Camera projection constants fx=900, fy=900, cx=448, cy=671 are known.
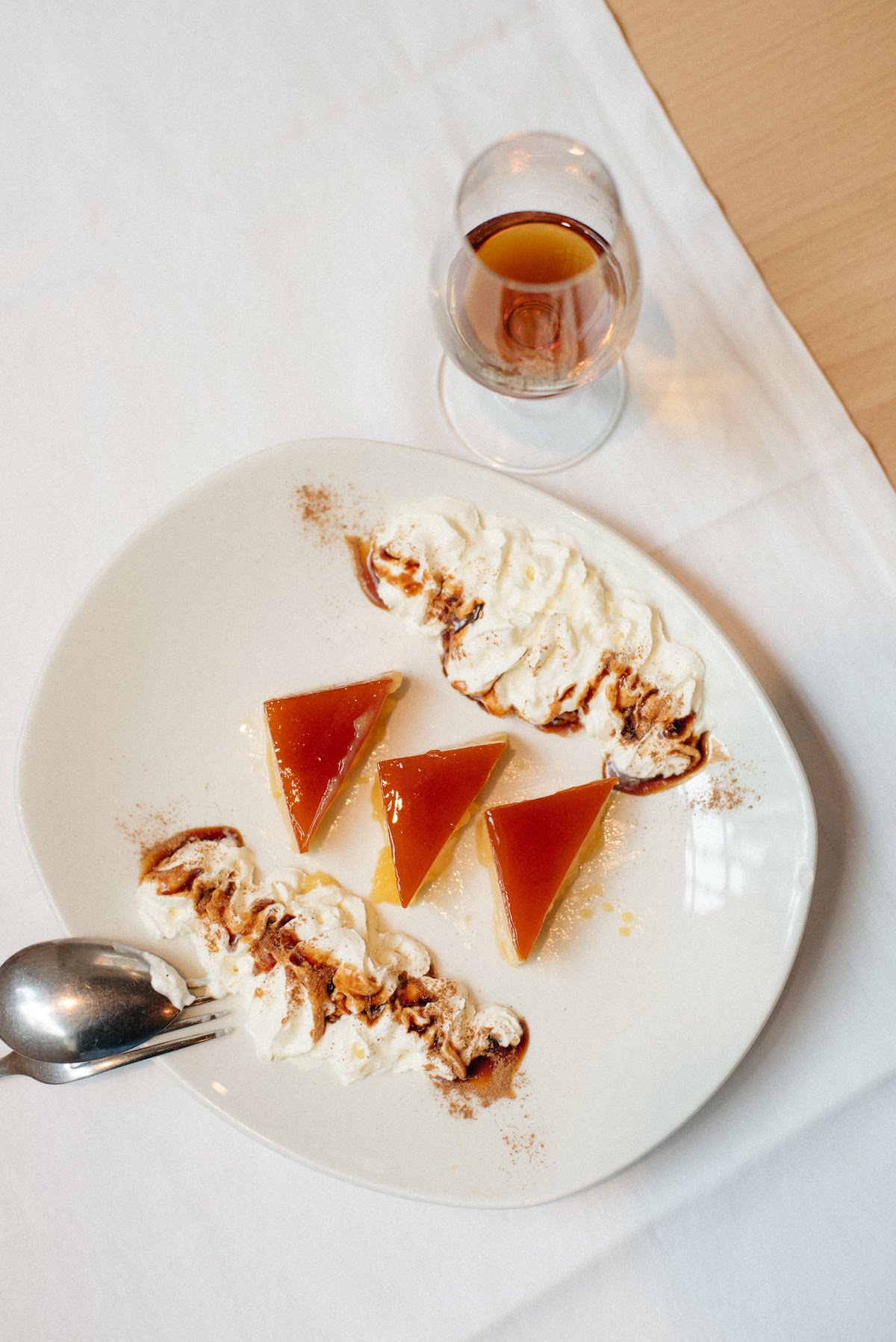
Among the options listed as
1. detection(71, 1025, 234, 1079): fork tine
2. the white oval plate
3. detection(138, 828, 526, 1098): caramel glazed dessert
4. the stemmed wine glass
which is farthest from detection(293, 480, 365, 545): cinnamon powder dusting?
detection(71, 1025, 234, 1079): fork tine

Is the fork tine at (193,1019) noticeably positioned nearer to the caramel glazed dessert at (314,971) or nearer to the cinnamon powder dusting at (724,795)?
the caramel glazed dessert at (314,971)

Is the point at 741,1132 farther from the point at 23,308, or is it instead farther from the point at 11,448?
the point at 23,308

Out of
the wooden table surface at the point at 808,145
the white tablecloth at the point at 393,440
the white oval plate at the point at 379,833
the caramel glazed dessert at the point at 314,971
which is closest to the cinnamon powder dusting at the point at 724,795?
the white oval plate at the point at 379,833

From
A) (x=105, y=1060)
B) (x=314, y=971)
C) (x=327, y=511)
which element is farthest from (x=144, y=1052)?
(x=327, y=511)

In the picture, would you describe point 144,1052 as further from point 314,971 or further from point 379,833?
point 379,833

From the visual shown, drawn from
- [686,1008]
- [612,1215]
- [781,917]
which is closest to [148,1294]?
[612,1215]

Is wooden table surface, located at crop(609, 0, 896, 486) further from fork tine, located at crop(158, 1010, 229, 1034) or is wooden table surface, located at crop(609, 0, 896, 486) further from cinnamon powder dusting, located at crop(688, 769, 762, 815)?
fork tine, located at crop(158, 1010, 229, 1034)
